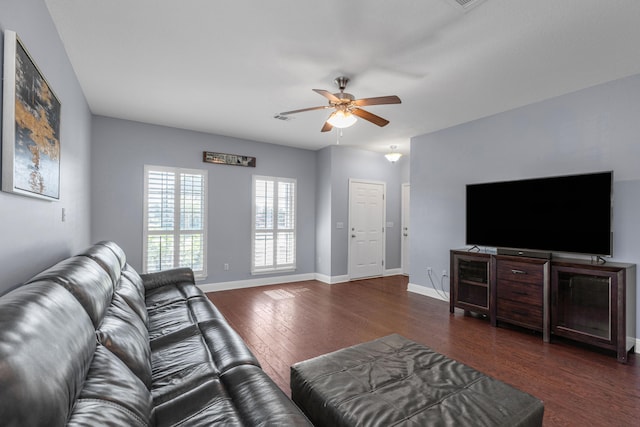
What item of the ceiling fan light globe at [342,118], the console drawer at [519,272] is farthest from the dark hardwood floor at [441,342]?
the ceiling fan light globe at [342,118]

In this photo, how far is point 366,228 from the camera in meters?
6.12

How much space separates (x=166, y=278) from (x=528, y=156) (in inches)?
174

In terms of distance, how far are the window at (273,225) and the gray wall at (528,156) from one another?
7.46 feet

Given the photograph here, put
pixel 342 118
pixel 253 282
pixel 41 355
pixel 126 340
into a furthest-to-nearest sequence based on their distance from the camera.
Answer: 1. pixel 253 282
2. pixel 342 118
3. pixel 126 340
4. pixel 41 355

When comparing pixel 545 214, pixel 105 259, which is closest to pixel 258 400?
pixel 105 259

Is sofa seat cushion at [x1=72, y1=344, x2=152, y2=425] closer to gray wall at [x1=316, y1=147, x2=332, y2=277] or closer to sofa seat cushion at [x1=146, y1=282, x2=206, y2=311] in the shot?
sofa seat cushion at [x1=146, y1=282, x2=206, y2=311]

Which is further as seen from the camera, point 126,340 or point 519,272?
point 519,272

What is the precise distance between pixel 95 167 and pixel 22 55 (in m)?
3.18

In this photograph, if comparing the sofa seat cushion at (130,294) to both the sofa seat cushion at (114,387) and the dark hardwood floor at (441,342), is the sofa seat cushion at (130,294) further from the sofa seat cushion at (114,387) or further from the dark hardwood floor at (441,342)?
the dark hardwood floor at (441,342)

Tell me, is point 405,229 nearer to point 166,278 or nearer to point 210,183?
point 210,183

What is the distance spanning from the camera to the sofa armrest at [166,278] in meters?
3.01

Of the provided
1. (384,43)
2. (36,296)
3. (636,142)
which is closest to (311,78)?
(384,43)

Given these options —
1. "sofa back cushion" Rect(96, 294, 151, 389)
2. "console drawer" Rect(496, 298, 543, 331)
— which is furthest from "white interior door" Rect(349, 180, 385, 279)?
"sofa back cushion" Rect(96, 294, 151, 389)

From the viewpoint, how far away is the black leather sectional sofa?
68 cm
